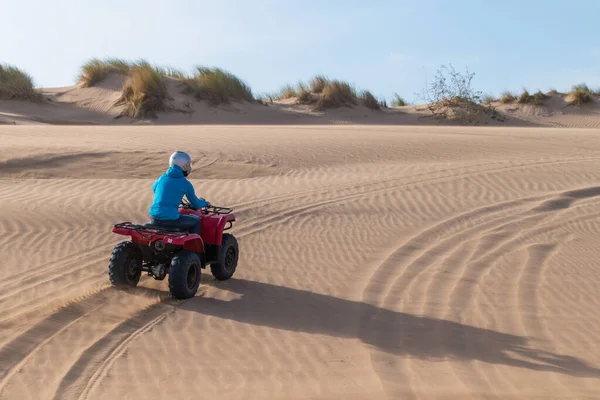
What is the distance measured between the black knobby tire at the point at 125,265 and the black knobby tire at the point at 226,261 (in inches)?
31.9

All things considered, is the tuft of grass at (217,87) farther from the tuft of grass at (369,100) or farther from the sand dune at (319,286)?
the sand dune at (319,286)

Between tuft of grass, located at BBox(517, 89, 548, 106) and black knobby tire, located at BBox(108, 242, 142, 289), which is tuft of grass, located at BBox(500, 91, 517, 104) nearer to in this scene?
tuft of grass, located at BBox(517, 89, 548, 106)

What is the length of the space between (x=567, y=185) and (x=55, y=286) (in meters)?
9.61

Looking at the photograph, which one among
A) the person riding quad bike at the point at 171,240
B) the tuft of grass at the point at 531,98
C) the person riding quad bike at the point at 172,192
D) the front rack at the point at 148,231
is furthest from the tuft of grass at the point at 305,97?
the front rack at the point at 148,231

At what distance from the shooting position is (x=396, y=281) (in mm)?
8133

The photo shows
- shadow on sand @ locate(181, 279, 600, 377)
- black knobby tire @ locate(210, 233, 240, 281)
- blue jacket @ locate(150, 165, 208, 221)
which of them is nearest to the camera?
shadow on sand @ locate(181, 279, 600, 377)

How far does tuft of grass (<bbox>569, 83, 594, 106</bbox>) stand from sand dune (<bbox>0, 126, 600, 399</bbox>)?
1936 cm

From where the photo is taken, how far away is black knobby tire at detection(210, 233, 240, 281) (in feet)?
25.8

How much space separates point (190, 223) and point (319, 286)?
152cm

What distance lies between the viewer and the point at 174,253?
7.30 metres

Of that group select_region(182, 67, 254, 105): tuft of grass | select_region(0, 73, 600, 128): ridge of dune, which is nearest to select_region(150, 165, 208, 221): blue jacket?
select_region(0, 73, 600, 128): ridge of dune

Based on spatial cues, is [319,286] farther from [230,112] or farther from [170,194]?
[230,112]

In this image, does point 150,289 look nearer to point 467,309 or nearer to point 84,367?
point 84,367

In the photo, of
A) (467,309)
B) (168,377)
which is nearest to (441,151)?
(467,309)
